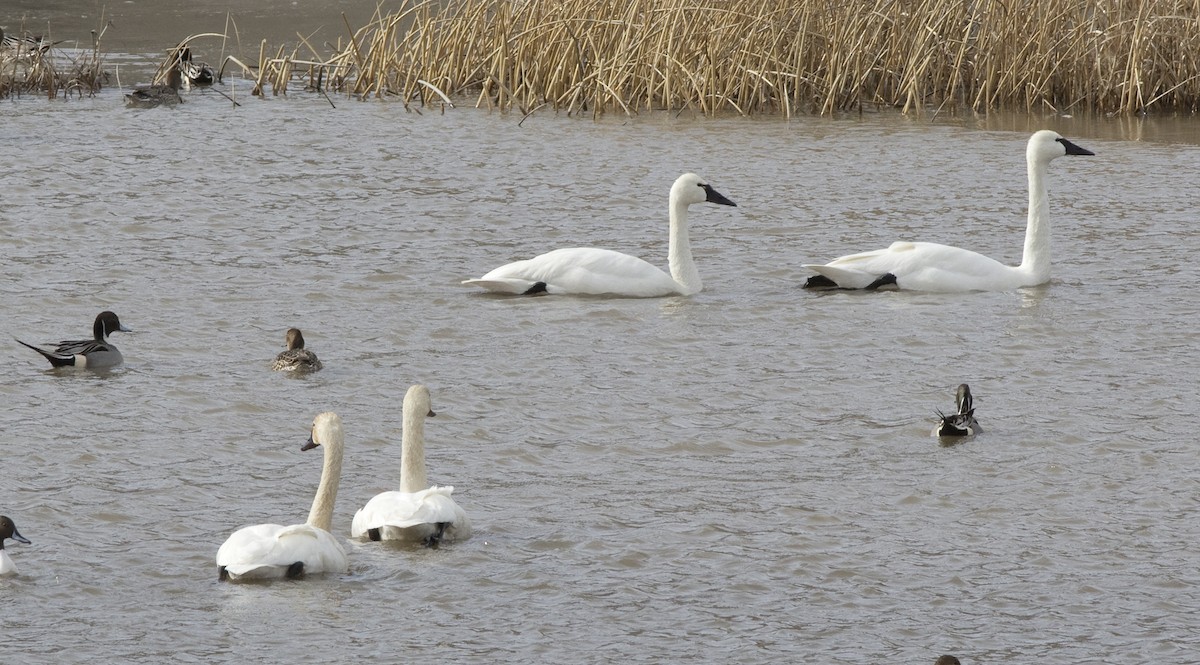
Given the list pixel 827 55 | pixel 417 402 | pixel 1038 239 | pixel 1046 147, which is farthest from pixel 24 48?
pixel 417 402

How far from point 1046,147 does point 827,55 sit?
23.3ft

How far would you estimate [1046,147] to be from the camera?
11.8m

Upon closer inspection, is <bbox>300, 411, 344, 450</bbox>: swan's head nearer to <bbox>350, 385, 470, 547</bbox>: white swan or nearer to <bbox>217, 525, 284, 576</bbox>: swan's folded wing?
<bbox>350, 385, 470, 547</bbox>: white swan

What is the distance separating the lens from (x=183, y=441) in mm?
7367

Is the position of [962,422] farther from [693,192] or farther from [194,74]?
[194,74]

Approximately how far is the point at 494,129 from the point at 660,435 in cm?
1014

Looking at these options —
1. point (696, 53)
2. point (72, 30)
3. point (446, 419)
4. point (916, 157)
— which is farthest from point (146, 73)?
point (446, 419)

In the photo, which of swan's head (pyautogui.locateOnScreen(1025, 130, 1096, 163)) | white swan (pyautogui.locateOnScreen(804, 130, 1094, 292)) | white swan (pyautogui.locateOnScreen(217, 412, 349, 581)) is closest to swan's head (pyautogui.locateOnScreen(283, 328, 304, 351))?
white swan (pyautogui.locateOnScreen(217, 412, 349, 581))

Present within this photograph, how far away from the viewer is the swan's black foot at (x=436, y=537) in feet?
19.9

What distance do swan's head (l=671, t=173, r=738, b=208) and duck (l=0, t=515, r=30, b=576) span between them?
18.9 feet

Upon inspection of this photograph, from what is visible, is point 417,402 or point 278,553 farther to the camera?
point 417,402

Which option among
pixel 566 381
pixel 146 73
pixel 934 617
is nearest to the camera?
pixel 934 617

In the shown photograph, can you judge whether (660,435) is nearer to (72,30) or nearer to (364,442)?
(364,442)

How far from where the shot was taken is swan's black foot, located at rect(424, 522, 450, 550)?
6.05 meters
